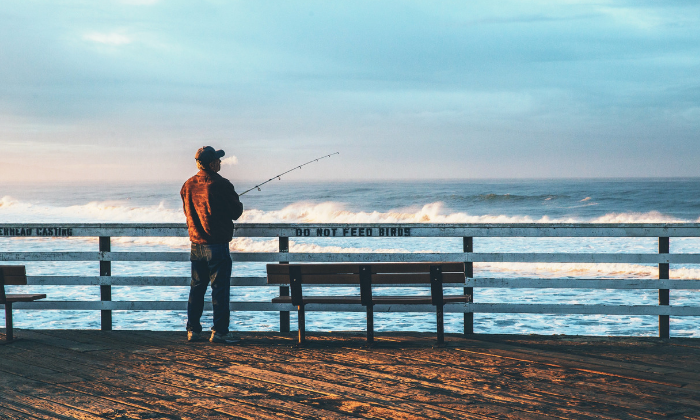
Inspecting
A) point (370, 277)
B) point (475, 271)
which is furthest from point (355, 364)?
point (475, 271)

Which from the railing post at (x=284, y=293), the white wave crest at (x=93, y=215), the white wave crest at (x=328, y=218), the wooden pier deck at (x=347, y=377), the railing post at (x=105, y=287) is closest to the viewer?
the wooden pier deck at (x=347, y=377)

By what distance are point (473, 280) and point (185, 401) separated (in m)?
3.03

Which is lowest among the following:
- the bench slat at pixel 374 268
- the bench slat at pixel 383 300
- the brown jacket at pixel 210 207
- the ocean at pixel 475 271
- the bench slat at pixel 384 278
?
the ocean at pixel 475 271

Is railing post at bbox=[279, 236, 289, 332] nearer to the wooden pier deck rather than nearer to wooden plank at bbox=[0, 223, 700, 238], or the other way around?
wooden plank at bbox=[0, 223, 700, 238]

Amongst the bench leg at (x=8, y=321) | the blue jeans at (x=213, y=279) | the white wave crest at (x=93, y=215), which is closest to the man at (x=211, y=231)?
the blue jeans at (x=213, y=279)

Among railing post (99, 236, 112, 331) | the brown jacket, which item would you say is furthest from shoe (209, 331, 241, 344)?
railing post (99, 236, 112, 331)

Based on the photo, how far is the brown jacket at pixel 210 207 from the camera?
570 cm

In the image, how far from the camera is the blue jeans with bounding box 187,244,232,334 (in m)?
5.84

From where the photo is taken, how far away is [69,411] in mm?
3959

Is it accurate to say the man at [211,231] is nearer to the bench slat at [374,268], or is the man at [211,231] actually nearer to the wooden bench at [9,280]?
the bench slat at [374,268]

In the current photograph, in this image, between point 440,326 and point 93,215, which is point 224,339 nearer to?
point 440,326

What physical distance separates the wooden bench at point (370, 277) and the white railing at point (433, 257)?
336 millimetres

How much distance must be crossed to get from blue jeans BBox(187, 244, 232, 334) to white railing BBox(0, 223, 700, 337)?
39cm

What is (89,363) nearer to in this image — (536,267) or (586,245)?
(536,267)
